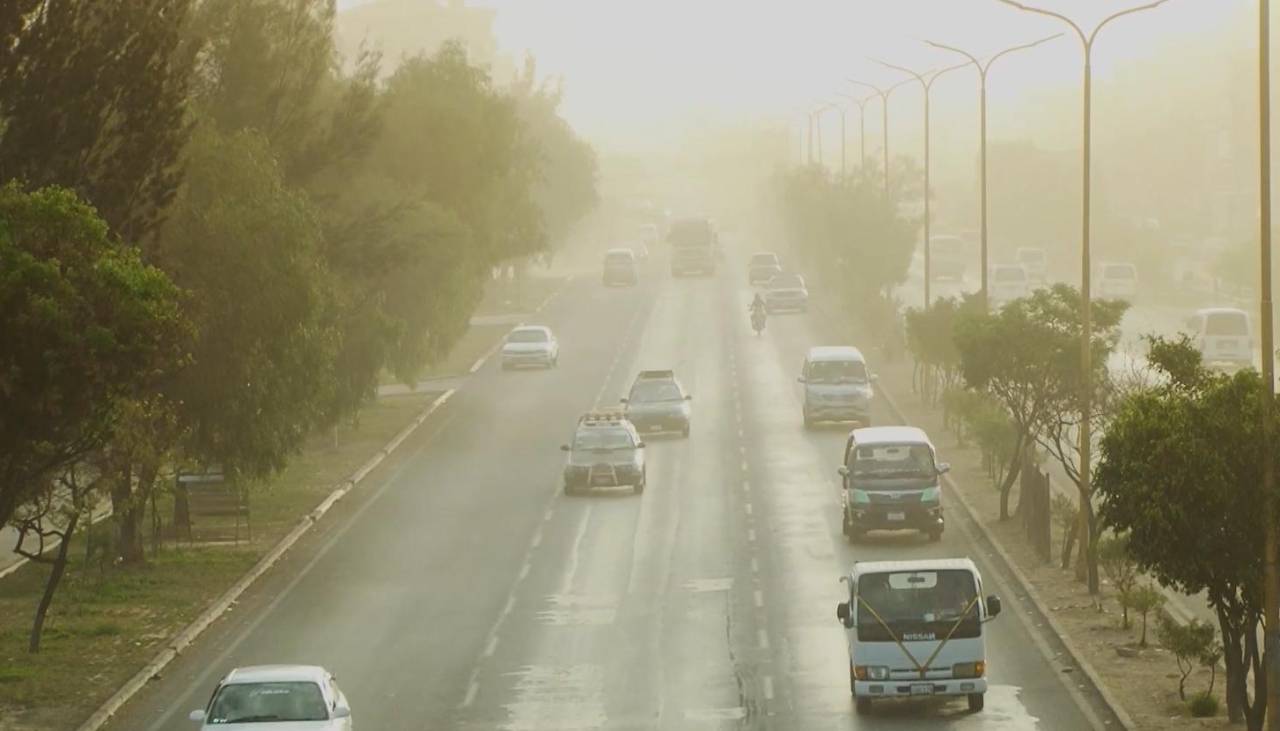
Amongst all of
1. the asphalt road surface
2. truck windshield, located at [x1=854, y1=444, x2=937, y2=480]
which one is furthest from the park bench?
truck windshield, located at [x1=854, y1=444, x2=937, y2=480]

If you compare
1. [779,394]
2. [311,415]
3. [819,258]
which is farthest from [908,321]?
[819,258]

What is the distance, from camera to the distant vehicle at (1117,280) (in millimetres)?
112000

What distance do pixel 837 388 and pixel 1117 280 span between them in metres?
45.9

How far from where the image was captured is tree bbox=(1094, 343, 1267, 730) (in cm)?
2703

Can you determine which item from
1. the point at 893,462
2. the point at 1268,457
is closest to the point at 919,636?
the point at 1268,457

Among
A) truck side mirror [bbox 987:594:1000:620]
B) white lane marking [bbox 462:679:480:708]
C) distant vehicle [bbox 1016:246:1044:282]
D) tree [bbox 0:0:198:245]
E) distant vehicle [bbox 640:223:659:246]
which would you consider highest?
tree [bbox 0:0:198:245]

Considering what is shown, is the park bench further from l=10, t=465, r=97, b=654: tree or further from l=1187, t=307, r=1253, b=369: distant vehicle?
l=1187, t=307, r=1253, b=369: distant vehicle

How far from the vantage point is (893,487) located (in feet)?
160

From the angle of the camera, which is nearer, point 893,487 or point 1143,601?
point 1143,601

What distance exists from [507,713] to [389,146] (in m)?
39.4

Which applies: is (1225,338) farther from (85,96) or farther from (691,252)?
(691,252)

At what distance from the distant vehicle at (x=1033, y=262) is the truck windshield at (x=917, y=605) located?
95887 millimetres

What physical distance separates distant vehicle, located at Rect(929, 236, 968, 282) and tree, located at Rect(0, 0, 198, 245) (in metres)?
91.1

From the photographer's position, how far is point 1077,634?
1494 inches
